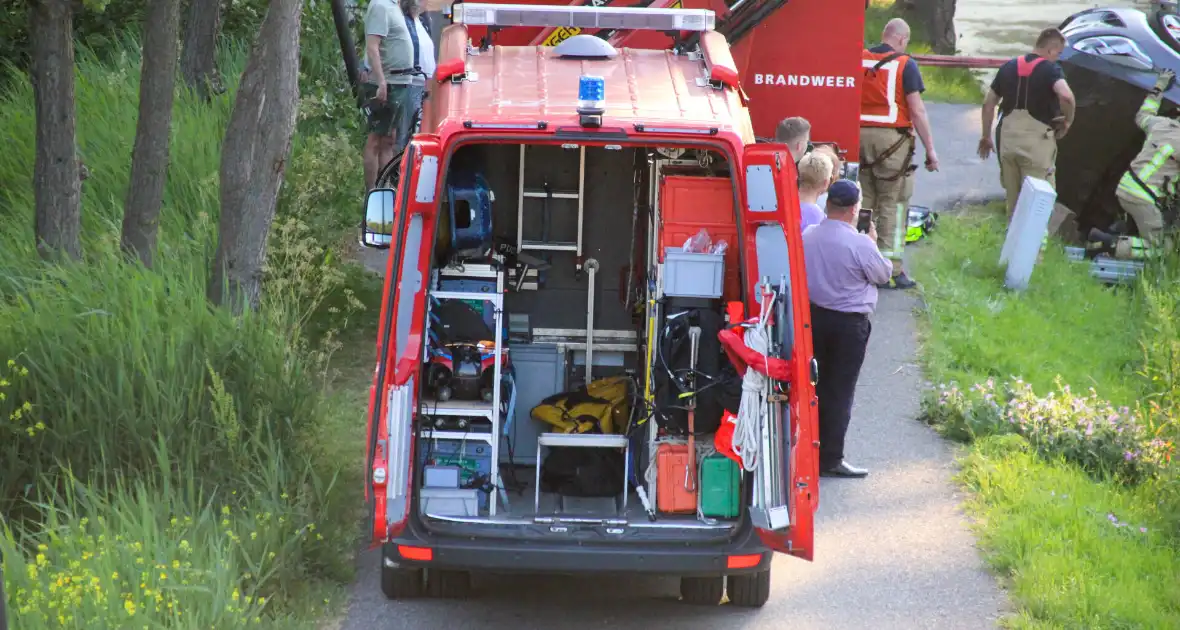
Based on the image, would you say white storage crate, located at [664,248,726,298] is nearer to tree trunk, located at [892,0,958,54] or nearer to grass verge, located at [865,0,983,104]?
grass verge, located at [865,0,983,104]

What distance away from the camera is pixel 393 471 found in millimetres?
5191

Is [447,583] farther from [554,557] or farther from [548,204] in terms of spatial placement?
[548,204]

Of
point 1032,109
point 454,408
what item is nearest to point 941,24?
point 1032,109

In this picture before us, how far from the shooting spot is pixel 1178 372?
7.89 m

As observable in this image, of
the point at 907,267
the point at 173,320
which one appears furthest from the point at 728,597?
the point at 907,267

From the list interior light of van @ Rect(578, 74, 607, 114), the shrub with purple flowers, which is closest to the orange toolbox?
interior light of van @ Rect(578, 74, 607, 114)

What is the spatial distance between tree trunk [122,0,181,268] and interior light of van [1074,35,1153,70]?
7772 millimetres

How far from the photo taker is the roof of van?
5422 mm

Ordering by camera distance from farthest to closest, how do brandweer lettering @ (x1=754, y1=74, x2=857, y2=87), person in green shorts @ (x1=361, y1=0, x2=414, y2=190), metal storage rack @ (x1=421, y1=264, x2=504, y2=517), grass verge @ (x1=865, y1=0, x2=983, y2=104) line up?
1. grass verge @ (x1=865, y1=0, x2=983, y2=104)
2. person in green shorts @ (x1=361, y1=0, x2=414, y2=190)
3. brandweer lettering @ (x1=754, y1=74, x2=857, y2=87)
4. metal storage rack @ (x1=421, y1=264, x2=504, y2=517)

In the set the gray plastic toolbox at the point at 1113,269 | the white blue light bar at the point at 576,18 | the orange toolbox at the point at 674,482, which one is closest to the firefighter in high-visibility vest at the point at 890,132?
the gray plastic toolbox at the point at 1113,269

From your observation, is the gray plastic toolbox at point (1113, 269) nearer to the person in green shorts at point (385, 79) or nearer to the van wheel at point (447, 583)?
the person in green shorts at point (385, 79)

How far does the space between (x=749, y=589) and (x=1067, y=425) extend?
8.79 ft

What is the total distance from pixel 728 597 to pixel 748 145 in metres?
1.90

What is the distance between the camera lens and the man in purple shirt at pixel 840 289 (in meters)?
6.93
